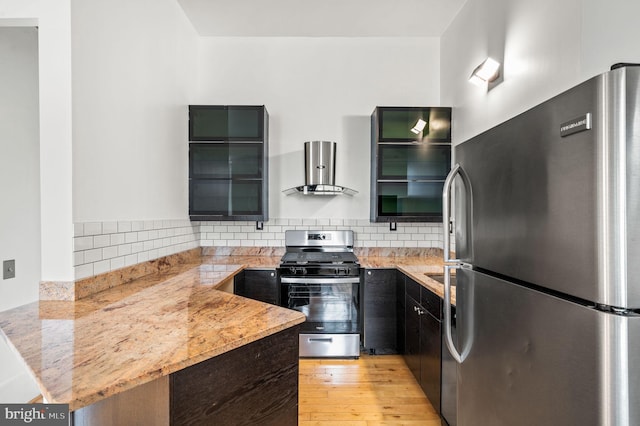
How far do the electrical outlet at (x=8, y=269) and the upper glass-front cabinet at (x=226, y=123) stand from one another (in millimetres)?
1577

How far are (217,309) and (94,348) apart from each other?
1.56 feet

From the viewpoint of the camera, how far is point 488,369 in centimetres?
104

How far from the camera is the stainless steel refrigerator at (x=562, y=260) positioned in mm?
619

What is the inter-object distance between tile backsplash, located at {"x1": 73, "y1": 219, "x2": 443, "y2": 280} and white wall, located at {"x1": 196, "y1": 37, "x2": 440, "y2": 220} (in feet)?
0.41

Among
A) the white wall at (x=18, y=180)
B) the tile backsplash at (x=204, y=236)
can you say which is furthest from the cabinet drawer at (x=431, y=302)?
the white wall at (x=18, y=180)

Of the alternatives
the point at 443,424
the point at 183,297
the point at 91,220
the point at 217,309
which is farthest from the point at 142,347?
the point at 443,424

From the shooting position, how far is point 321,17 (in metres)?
2.99

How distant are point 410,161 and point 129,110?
228 centimetres

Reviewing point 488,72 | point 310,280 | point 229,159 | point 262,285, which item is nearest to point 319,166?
point 229,159

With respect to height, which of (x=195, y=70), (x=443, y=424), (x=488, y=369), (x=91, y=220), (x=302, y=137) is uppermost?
(x=195, y=70)

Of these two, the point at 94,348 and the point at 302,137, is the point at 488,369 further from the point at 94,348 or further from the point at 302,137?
the point at 302,137

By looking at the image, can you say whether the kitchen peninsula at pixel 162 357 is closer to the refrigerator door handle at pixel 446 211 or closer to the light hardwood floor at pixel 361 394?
the refrigerator door handle at pixel 446 211

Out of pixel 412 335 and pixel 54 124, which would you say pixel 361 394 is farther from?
pixel 54 124

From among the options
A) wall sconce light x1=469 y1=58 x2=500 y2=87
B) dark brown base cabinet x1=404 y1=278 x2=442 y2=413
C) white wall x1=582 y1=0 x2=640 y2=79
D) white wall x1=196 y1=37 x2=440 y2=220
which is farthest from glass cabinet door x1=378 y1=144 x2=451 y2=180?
white wall x1=582 y1=0 x2=640 y2=79
